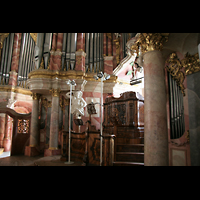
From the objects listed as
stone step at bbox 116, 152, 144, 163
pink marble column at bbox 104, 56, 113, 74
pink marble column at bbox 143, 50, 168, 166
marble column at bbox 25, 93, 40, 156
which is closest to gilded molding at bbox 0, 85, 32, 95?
marble column at bbox 25, 93, 40, 156

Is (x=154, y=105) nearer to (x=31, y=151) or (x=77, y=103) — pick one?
(x=77, y=103)

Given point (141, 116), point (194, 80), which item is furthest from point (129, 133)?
point (194, 80)

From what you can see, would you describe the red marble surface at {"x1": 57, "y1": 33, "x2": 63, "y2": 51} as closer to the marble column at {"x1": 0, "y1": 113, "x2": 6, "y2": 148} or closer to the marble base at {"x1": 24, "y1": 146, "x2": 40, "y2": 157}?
the marble base at {"x1": 24, "y1": 146, "x2": 40, "y2": 157}

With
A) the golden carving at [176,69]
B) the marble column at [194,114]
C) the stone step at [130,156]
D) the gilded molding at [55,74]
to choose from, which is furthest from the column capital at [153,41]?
the gilded molding at [55,74]

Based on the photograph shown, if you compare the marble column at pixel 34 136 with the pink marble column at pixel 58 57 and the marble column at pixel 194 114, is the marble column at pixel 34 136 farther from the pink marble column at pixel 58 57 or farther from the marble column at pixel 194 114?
the marble column at pixel 194 114

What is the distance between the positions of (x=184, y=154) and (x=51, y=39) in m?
8.03

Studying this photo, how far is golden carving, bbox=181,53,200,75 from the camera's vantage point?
3.70 m

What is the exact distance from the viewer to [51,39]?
901 cm

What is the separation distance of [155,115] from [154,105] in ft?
0.61

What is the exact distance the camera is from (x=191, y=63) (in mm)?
3766

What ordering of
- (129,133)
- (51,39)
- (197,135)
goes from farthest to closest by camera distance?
1. (51,39)
2. (129,133)
3. (197,135)

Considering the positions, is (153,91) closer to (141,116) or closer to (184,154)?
(184,154)

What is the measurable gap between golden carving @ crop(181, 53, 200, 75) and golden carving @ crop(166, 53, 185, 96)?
112mm

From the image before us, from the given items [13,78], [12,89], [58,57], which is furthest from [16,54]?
[58,57]
